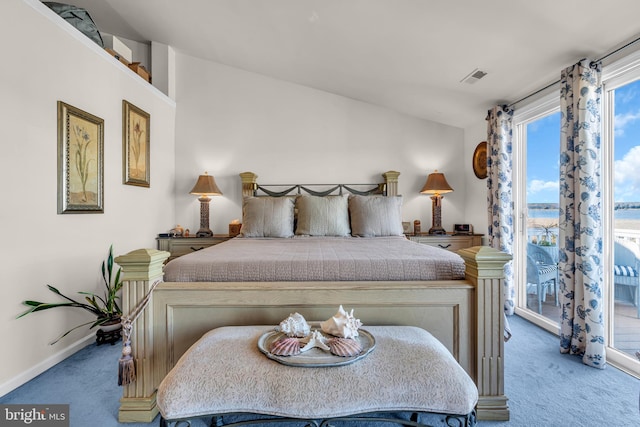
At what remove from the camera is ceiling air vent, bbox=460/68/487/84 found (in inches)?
101

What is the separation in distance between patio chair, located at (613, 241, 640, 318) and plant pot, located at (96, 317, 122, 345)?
151 inches

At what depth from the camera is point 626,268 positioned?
2248 mm

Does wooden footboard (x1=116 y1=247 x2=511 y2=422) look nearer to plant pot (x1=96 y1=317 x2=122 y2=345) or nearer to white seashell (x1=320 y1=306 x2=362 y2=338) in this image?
white seashell (x1=320 y1=306 x2=362 y2=338)

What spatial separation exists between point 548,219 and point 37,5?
4387 millimetres

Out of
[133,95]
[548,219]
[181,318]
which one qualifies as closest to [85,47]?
[133,95]

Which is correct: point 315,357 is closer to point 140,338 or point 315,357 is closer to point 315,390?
point 315,390

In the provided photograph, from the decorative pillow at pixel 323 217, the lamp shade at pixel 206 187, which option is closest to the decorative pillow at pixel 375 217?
the decorative pillow at pixel 323 217

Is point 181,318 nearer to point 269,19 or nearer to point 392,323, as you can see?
point 392,323

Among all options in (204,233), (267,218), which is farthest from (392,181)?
(204,233)

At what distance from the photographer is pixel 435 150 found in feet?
12.7

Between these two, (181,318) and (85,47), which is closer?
(181,318)

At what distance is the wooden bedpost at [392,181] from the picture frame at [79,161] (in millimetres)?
2985

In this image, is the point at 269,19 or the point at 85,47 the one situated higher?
the point at 269,19

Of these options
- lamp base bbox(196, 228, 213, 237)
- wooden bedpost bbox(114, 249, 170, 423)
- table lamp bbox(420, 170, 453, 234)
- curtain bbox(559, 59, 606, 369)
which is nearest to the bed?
wooden bedpost bbox(114, 249, 170, 423)
